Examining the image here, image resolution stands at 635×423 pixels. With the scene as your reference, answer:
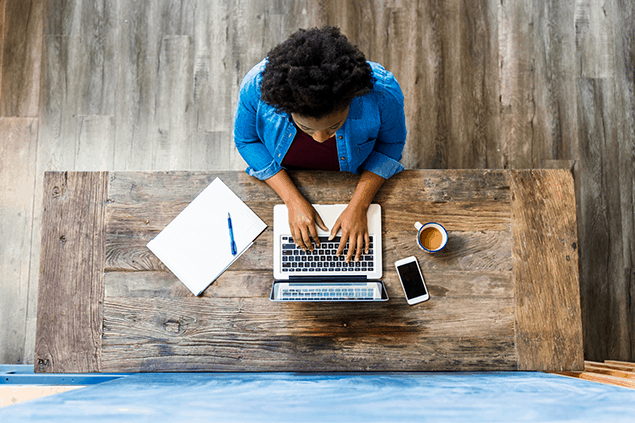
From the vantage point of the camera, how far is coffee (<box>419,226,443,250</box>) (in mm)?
1178

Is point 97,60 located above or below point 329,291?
above

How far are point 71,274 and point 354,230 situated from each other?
0.88m

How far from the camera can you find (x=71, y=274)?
1.17 m

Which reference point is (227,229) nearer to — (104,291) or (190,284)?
(190,284)

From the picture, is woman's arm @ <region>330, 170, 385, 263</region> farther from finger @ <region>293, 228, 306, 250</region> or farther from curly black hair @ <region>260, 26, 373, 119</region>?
curly black hair @ <region>260, 26, 373, 119</region>

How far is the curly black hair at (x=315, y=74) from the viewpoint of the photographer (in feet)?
2.65

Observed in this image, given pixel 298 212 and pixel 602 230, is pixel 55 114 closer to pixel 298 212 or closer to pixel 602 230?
pixel 298 212

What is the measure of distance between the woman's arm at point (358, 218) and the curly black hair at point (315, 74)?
36 cm

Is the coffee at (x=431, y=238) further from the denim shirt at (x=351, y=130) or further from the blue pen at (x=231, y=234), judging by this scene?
the blue pen at (x=231, y=234)

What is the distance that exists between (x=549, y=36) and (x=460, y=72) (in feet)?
1.69

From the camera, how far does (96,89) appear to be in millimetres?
1994

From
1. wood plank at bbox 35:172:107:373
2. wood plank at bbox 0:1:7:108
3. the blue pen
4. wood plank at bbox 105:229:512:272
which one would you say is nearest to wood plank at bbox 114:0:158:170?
wood plank at bbox 0:1:7:108

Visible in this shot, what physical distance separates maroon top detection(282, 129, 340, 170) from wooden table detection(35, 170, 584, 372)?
0.06m

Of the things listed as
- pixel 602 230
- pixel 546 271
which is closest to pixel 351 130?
pixel 546 271
